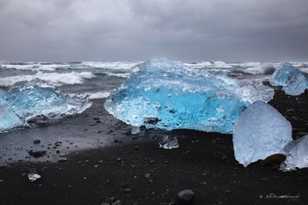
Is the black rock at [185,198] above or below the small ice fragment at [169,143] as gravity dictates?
above

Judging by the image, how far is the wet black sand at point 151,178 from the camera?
354 cm

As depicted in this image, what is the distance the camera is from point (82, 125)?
284 inches

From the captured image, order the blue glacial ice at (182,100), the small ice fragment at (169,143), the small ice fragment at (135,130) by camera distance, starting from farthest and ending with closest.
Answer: the small ice fragment at (135,130) < the blue glacial ice at (182,100) < the small ice fragment at (169,143)

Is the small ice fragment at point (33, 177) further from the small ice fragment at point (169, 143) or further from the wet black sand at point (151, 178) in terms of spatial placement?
the small ice fragment at point (169, 143)

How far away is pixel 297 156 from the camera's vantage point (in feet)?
13.8

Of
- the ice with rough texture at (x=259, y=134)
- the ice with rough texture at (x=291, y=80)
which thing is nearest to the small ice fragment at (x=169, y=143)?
the ice with rough texture at (x=259, y=134)

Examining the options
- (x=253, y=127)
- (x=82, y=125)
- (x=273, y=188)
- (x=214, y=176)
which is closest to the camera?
(x=273, y=188)

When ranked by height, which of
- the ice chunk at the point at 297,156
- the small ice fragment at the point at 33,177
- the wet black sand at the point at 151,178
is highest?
the ice chunk at the point at 297,156

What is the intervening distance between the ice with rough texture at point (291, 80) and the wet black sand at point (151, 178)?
606cm

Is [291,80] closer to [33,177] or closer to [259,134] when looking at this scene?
[259,134]

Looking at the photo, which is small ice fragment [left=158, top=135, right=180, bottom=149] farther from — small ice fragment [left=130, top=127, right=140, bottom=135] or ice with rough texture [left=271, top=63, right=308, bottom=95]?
ice with rough texture [left=271, top=63, right=308, bottom=95]

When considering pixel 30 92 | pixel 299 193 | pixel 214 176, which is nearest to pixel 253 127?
pixel 214 176

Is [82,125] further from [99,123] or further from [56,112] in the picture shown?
[56,112]

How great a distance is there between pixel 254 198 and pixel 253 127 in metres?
1.52
